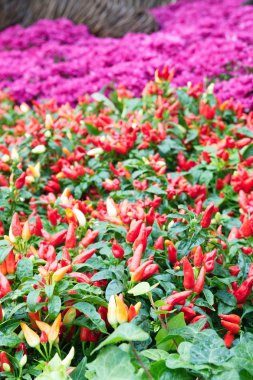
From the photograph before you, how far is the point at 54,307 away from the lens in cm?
138

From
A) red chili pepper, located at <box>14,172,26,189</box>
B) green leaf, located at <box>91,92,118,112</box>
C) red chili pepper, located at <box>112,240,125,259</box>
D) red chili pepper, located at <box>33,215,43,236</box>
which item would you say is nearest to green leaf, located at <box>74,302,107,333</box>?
red chili pepper, located at <box>112,240,125,259</box>

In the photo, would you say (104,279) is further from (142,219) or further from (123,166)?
(123,166)

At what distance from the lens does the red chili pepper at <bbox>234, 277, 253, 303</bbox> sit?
62.8 inches

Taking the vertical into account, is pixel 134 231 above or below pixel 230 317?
above

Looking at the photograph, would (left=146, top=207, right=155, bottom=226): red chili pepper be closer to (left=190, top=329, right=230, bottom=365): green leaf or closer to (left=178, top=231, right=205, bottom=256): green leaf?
(left=178, top=231, right=205, bottom=256): green leaf

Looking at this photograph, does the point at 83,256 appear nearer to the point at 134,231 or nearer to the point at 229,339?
the point at 134,231

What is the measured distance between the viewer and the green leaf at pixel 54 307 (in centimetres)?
137

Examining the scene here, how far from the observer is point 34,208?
2291mm

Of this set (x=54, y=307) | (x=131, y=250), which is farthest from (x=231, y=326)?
(x=54, y=307)

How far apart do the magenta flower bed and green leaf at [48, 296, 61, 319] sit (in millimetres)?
1975

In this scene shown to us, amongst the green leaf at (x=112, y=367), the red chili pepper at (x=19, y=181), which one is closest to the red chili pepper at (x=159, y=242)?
the green leaf at (x=112, y=367)

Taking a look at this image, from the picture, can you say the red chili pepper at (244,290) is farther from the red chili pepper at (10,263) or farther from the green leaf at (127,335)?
the red chili pepper at (10,263)

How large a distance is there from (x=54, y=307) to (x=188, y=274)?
1.19ft

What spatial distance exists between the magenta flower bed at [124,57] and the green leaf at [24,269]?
1.86m
